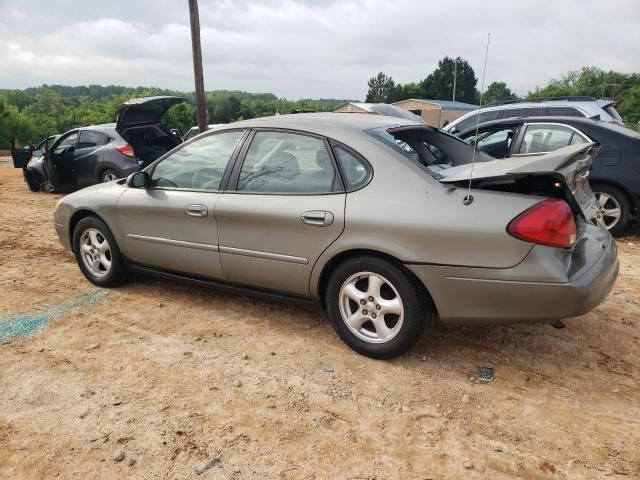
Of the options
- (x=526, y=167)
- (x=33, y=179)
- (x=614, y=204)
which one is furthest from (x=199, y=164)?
(x=33, y=179)

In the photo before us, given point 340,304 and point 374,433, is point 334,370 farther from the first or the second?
point 374,433

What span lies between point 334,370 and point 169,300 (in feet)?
6.11

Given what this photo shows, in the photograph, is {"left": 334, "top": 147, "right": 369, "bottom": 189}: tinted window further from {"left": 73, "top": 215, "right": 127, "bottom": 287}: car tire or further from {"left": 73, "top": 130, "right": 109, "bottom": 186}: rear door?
{"left": 73, "top": 130, "right": 109, "bottom": 186}: rear door

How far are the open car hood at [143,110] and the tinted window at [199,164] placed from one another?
4759mm

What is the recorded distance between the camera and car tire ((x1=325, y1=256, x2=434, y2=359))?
2.89 metres

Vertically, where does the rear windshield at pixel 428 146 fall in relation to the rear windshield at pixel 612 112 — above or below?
below

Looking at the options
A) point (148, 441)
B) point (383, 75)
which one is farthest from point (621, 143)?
point (383, 75)

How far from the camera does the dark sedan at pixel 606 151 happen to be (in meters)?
5.74

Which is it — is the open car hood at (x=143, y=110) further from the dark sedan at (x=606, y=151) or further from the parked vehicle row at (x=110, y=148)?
the dark sedan at (x=606, y=151)

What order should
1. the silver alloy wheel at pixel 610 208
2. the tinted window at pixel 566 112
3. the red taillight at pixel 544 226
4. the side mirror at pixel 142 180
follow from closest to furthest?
the red taillight at pixel 544 226
the side mirror at pixel 142 180
the silver alloy wheel at pixel 610 208
the tinted window at pixel 566 112

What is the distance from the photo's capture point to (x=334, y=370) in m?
3.05

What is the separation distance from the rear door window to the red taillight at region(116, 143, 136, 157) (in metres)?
6.63

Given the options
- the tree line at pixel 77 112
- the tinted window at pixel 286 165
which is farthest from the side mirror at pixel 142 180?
the tree line at pixel 77 112

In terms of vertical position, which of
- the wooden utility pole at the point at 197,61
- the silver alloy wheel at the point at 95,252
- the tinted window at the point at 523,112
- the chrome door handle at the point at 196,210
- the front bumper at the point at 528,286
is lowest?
the silver alloy wheel at the point at 95,252
